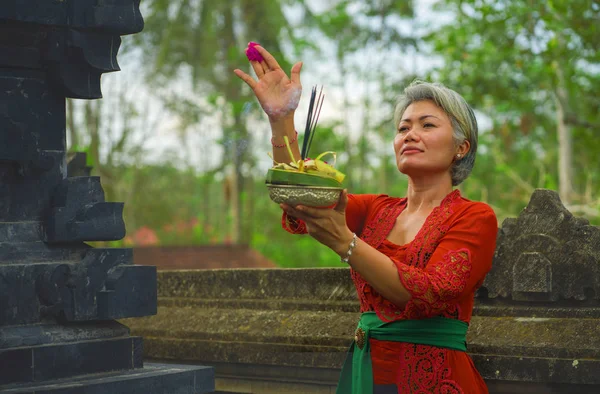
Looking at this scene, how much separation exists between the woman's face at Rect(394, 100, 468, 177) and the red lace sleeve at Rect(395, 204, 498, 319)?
21 cm

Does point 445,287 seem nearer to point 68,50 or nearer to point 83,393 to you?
point 83,393

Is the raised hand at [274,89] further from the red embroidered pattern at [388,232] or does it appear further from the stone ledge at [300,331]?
the stone ledge at [300,331]

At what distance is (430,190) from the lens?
2.87 meters

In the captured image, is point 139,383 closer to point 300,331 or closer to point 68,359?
point 68,359

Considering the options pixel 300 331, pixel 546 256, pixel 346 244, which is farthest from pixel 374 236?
pixel 300 331

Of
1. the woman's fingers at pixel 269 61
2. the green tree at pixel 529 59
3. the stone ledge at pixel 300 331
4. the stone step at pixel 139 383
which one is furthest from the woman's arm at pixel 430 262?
the green tree at pixel 529 59

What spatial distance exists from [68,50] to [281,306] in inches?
61.3

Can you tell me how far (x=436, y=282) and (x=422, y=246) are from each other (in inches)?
7.6

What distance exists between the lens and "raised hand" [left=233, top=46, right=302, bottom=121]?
2822 mm

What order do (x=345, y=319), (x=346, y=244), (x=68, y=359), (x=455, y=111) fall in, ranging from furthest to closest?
(x=345, y=319) → (x=68, y=359) → (x=455, y=111) → (x=346, y=244)

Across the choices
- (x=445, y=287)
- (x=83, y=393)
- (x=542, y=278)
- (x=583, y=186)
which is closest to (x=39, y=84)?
(x=83, y=393)

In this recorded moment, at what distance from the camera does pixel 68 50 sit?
3402mm

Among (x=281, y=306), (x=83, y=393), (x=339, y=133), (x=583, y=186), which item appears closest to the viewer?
(x=83, y=393)

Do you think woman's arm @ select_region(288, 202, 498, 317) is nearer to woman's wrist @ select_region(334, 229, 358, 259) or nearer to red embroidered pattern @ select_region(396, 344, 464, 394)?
woman's wrist @ select_region(334, 229, 358, 259)
